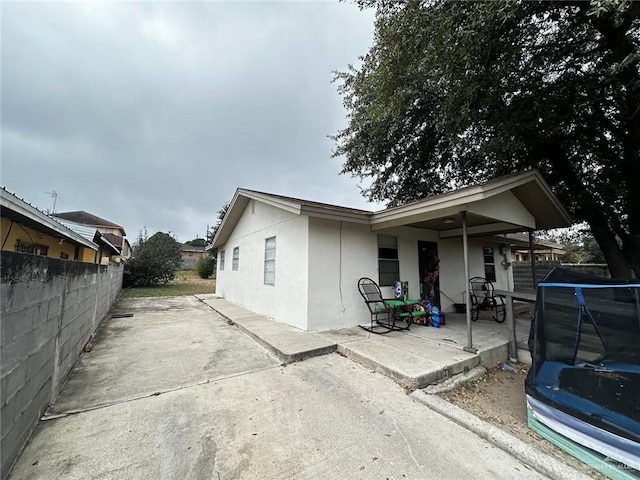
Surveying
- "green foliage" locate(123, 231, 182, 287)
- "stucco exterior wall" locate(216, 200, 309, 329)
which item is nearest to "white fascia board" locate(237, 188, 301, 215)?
"stucco exterior wall" locate(216, 200, 309, 329)

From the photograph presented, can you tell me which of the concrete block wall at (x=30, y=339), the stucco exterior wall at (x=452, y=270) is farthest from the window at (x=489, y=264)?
the concrete block wall at (x=30, y=339)

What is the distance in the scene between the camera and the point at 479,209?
423 centimetres

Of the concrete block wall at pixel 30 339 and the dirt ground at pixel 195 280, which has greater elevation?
the concrete block wall at pixel 30 339

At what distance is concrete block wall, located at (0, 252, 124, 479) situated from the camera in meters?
1.55

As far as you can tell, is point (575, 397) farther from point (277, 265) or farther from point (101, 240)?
point (101, 240)

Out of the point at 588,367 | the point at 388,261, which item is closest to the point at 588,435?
the point at 588,367

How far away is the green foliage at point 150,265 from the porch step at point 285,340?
1411cm

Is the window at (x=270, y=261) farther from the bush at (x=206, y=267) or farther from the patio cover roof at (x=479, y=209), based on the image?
the bush at (x=206, y=267)

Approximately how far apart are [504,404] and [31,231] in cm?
883

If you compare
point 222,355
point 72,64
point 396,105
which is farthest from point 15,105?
point 396,105

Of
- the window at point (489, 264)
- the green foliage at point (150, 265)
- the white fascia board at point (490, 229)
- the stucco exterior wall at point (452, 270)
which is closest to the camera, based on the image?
the white fascia board at point (490, 229)

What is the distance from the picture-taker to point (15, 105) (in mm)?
5293

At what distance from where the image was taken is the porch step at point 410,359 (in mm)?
2973

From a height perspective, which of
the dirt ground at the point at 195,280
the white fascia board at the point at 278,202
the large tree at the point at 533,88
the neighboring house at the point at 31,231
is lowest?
the dirt ground at the point at 195,280
